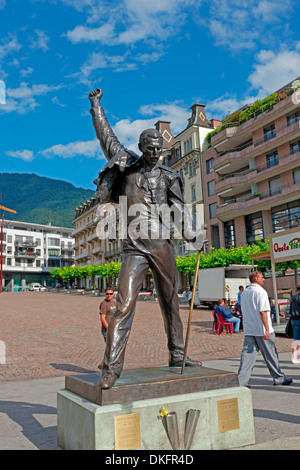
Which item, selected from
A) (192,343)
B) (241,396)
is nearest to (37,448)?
(241,396)

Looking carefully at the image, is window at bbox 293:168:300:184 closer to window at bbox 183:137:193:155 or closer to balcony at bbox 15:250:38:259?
window at bbox 183:137:193:155

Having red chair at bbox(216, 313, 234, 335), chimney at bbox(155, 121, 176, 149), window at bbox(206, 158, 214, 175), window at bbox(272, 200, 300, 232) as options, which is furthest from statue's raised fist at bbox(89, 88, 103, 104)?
chimney at bbox(155, 121, 176, 149)

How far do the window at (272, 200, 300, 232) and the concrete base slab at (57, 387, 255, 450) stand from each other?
3089 cm

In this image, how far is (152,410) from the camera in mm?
3105

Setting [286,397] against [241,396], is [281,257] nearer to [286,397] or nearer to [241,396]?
[286,397]

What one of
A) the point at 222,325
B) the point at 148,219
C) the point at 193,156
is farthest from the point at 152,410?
the point at 193,156

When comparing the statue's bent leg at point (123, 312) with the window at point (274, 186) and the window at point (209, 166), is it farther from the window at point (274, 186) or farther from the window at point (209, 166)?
the window at point (209, 166)

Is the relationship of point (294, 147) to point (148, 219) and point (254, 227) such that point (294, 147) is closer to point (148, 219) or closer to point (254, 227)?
point (254, 227)

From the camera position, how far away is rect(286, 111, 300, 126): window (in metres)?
32.9

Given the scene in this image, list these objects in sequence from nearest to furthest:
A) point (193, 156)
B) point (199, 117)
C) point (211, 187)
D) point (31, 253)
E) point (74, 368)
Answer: point (74, 368), point (211, 187), point (193, 156), point (199, 117), point (31, 253)

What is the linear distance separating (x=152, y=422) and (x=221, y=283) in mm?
22530

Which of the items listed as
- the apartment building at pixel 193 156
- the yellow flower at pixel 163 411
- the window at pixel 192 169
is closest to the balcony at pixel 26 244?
the apartment building at pixel 193 156

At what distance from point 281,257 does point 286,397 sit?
845 cm

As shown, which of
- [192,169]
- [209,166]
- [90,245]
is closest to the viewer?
[209,166]
